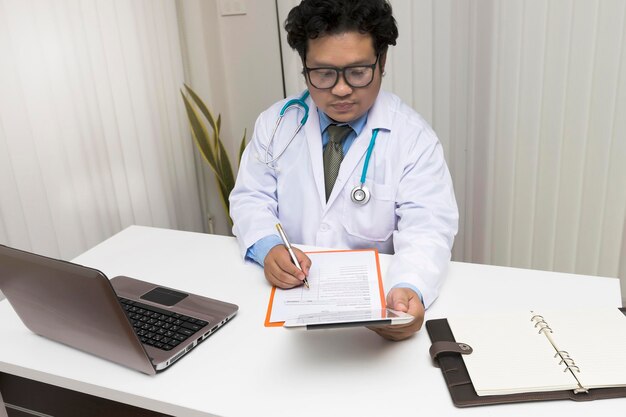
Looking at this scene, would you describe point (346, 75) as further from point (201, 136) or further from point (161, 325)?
point (201, 136)

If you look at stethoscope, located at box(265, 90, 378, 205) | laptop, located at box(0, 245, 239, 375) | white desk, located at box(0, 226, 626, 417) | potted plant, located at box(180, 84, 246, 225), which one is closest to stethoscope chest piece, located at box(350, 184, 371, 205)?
stethoscope, located at box(265, 90, 378, 205)

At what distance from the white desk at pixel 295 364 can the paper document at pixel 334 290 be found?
0.15 ft

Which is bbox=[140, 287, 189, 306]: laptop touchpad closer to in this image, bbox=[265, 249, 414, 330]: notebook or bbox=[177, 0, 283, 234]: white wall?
bbox=[265, 249, 414, 330]: notebook

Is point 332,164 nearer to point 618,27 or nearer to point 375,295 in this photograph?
point 375,295

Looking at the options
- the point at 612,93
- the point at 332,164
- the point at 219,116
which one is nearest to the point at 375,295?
the point at 332,164

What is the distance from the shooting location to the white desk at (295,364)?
0.96 meters

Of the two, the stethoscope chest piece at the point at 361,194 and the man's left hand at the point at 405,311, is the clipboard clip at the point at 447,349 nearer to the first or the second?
the man's left hand at the point at 405,311

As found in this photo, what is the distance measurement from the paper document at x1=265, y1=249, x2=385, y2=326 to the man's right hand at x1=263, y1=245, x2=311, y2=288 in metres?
0.02

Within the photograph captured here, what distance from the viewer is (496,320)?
1.12 meters

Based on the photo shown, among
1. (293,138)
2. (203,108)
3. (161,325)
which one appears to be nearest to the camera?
(161,325)

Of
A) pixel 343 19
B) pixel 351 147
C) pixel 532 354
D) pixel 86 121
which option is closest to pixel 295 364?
pixel 532 354

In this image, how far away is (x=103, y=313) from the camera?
3.31 feet

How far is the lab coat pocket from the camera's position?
62.2 inches

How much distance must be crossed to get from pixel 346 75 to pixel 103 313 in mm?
841
